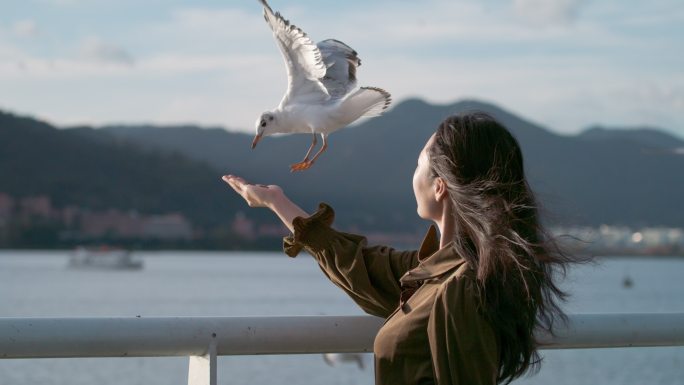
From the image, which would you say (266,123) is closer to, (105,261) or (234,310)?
(234,310)

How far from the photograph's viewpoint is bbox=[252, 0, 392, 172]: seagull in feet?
10.8

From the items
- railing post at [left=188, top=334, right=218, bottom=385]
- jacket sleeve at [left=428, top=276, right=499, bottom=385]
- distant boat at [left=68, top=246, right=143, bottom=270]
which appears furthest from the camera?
distant boat at [left=68, top=246, right=143, bottom=270]

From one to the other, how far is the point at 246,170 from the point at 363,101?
49592mm

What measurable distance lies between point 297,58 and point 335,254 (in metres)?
0.72

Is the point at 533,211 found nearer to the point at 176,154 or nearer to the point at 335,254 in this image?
the point at 335,254

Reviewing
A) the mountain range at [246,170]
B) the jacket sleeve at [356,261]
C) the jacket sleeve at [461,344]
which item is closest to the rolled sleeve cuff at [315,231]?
the jacket sleeve at [356,261]

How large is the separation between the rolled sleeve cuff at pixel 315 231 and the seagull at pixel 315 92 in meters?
0.18

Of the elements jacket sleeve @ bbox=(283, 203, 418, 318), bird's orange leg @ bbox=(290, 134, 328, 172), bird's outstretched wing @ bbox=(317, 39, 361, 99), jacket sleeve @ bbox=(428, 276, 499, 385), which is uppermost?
bird's outstretched wing @ bbox=(317, 39, 361, 99)

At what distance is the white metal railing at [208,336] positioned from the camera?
2.67m

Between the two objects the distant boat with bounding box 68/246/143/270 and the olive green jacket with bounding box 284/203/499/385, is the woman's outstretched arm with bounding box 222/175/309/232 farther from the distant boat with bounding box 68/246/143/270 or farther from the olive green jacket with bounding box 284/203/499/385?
the distant boat with bounding box 68/246/143/270

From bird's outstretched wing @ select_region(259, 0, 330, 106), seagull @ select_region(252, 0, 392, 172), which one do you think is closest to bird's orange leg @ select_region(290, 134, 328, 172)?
seagull @ select_region(252, 0, 392, 172)

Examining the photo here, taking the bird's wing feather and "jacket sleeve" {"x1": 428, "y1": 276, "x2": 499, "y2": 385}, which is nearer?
"jacket sleeve" {"x1": 428, "y1": 276, "x2": 499, "y2": 385}

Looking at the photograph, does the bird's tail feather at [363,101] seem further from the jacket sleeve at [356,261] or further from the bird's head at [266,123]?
the jacket sleeve at [356,261]

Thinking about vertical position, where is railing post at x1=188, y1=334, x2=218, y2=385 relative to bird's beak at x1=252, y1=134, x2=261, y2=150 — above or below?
below
